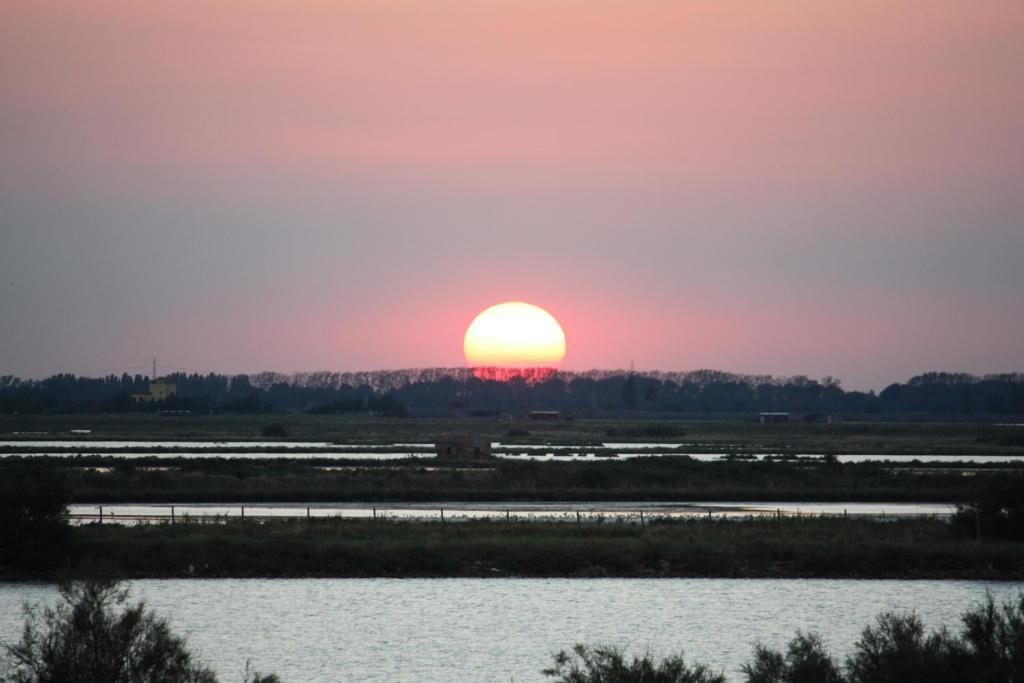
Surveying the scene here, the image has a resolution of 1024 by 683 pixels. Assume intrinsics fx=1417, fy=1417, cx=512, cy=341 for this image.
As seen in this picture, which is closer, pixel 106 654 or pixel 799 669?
pixel 799 669

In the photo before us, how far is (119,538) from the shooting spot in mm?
39500

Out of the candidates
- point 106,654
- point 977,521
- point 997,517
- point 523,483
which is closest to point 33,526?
point 106,654

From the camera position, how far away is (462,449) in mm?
85750

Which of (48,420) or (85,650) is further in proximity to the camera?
(48,420)

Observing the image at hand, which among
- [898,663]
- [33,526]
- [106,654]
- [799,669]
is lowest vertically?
[799,669]

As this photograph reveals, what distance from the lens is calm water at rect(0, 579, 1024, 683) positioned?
26.9m

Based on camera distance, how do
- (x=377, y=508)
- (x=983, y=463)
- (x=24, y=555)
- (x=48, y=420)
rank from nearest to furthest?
(x=24, y=555)
(x=377, y=508)
(x=983, y=463)
(x=48, y=420)

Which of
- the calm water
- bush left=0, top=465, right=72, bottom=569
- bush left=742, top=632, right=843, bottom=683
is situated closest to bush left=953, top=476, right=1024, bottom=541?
the calm water

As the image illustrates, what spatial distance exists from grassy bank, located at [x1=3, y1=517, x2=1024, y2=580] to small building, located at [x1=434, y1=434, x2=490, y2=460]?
4311cm

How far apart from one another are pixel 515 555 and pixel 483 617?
7.37m

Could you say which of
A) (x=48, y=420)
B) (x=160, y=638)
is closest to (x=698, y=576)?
(x=160, y=638)

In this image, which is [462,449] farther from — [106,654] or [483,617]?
[106,654]

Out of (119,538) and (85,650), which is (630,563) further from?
(85,650)

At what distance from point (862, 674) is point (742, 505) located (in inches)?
1465
